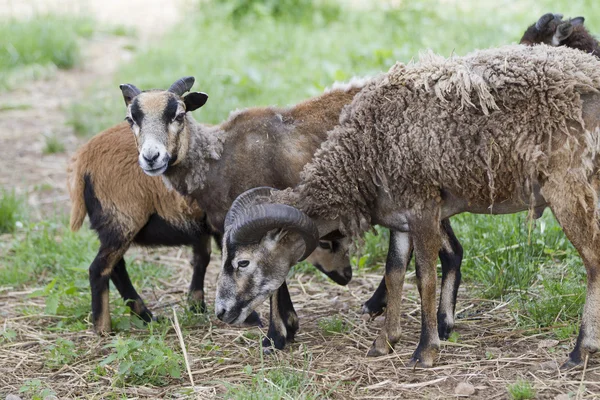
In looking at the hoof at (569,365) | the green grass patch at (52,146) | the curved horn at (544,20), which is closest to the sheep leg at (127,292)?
the hoof at (569,365)

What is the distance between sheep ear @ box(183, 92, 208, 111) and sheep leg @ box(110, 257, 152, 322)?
134 cm

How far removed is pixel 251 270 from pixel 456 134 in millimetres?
1533

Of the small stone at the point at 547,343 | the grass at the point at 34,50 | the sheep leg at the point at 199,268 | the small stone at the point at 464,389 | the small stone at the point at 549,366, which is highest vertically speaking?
the grass at the point at 34,50

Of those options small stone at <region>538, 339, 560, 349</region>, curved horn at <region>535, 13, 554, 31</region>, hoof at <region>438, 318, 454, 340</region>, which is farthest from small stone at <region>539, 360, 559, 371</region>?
curved horn at <region>535, 13, 554, 31</region>

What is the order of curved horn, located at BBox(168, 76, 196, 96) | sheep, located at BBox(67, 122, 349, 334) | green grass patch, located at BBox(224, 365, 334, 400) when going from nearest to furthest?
1. green grass patch, located at BBox(224, 365, 334, 400)
2. curved horn, located at BBox(168, 76, 196, 96)
3. sheep, located at BBox(67, 122, 349, 334)

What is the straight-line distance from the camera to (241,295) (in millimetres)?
5363

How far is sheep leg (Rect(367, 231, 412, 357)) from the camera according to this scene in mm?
5441

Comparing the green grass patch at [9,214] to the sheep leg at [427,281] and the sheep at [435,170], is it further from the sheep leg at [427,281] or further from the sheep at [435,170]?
the sheep leg at [427,281]

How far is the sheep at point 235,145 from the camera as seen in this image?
5777 millimetres

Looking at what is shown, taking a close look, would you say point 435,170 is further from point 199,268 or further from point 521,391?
point 199,268

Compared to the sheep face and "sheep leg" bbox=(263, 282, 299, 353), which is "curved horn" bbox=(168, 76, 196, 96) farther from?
"sheep leg" bbox=(263, 282, 299, 353)

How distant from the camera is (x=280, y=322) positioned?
584 cm

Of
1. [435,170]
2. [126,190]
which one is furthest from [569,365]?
[126,190]

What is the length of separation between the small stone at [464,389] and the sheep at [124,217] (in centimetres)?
175
